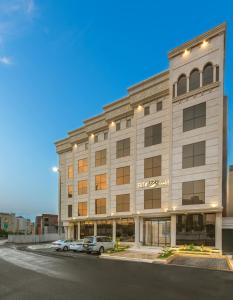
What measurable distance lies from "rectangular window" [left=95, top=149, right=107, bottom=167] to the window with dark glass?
11.9 feet

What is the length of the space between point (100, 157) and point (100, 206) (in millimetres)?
7821

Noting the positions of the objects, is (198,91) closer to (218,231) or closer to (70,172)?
(218,231)

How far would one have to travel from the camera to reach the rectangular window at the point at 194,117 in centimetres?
3010

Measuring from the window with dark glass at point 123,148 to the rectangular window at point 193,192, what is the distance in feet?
36.7

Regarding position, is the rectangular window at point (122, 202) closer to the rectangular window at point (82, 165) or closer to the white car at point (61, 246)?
the white car at point (61, 246)

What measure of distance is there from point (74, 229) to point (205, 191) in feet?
91.7

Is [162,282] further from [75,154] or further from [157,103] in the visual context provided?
[75,154]

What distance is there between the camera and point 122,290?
1216 cm

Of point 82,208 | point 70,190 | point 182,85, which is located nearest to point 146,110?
point 182,85

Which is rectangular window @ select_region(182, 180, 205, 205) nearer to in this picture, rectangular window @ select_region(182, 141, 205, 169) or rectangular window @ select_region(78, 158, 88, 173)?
rectangular window @ select_region(182, 141, 205, 169)

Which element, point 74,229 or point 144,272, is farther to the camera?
point 74,229

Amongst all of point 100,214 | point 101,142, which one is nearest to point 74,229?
point 100,214

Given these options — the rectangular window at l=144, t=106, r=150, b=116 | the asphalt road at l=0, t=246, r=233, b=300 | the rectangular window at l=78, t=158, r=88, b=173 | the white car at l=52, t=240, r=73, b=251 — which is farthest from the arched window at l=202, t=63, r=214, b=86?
the white car at l=52, t=240, r=73, b=251

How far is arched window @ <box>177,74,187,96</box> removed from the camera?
105 ft
